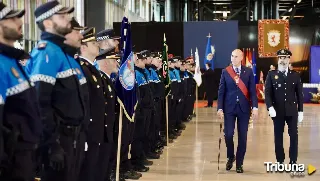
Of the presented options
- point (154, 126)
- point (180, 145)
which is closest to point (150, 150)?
point (154, 126)

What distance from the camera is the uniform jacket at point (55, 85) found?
13.0 ft

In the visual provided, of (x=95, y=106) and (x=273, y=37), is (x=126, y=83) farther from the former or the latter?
(x=273, y=37)

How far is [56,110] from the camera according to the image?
4090 mm

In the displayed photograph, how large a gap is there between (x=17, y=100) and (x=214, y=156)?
246 inches

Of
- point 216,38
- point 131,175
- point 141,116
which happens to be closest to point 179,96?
point 141,116

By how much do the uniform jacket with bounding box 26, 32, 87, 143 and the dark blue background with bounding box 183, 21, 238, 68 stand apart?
20.3 meters

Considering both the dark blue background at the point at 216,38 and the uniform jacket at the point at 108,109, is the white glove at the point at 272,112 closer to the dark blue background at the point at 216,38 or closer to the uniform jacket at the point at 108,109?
the uniform jacket at the point at 108,109

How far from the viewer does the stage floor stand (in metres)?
7.65

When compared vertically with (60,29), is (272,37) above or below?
above

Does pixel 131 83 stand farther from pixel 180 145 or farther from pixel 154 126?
→ pixel 180 145

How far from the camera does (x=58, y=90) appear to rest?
412 centimetres

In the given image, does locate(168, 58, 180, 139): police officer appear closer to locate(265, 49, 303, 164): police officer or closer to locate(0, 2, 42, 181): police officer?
locate(265, 49, 303, 164): police officer

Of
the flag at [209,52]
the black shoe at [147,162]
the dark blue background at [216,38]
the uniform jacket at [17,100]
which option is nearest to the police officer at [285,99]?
the black shoe at [147,162]

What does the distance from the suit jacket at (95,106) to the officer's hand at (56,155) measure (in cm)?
102
